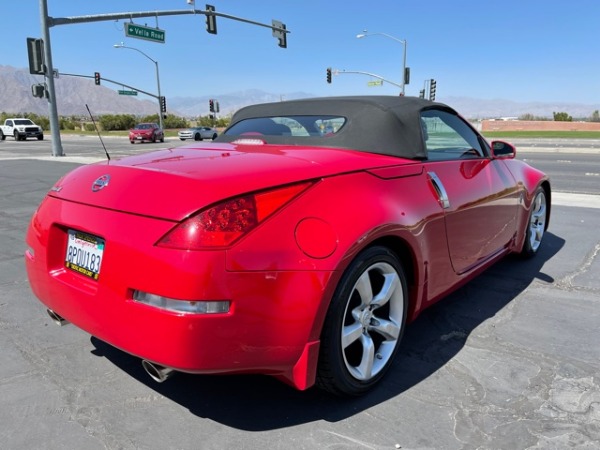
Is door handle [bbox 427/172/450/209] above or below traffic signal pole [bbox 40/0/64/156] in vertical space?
below

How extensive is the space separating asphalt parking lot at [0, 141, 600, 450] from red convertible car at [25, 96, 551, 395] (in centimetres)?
24

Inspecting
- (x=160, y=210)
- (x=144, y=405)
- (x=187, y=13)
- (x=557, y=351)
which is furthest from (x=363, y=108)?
(x=187, y=13)

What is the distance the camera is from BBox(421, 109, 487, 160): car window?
326 cm

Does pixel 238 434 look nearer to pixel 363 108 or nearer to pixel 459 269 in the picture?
pixel 459 269

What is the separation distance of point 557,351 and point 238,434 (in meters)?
2.00

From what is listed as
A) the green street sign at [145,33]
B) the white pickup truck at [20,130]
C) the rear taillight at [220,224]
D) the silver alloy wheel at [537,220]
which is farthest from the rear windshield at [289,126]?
the white pickup truck at [20,130]

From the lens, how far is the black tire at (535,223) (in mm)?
4512

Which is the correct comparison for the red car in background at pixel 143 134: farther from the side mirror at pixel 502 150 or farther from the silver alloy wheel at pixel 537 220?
the side mirror at pixel 502 150

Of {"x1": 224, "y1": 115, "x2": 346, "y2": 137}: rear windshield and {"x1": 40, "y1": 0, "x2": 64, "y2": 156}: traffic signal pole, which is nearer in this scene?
{"x1": 224, "y1": 115, "x2": 346, "y2": 137}: rear windshield

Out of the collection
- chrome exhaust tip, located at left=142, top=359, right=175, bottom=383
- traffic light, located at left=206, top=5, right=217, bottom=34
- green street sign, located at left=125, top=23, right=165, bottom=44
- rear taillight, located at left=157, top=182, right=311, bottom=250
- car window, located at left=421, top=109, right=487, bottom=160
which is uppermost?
traffic light, located at left=206, top=5, right=217, bottom=34

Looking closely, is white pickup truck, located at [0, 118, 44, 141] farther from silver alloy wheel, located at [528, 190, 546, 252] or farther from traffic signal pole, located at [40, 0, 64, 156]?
silver alloy wheel, located at [528, 190, 546, 252]

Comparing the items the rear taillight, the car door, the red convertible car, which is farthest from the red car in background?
the rear taillight

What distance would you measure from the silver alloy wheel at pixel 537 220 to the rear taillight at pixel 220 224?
343cm

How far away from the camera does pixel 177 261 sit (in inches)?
72.6
